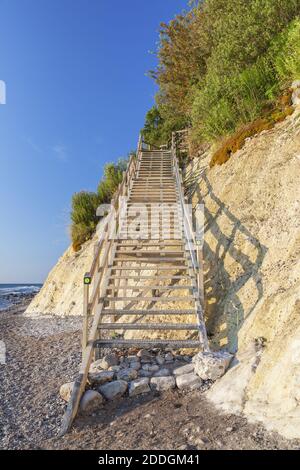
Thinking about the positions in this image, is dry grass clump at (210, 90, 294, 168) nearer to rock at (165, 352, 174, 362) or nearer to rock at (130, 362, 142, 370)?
rock at (165, 352, 174, 362)

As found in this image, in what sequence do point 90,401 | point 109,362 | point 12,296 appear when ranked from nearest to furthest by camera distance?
1. point 90,401
2. point 109,362
3. point 12,296

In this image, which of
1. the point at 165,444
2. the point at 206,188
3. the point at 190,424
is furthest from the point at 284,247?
the point at 206,188

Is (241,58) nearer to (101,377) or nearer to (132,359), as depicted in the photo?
(132,359)

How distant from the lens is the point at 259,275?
5074mm

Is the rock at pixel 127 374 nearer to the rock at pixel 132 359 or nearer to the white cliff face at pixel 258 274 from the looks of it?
the rock at pixel 132 359

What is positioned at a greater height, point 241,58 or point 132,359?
point 241,58

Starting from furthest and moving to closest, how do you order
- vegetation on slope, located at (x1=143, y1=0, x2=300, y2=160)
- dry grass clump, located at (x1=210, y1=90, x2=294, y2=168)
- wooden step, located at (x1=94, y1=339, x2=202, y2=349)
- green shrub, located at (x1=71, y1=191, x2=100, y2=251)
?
1. green shrub, located at (x1=71, y1=191, x2=100, y2=251)
2. vegetation on slope, located at (x1=143, y1=0, x2=300, y2=160)
3. dry grass clump, located at (x1=210, y1=90, x2=294, y2=168)
4. wooden step, located at (x1=94, y1=339, x2=202, y2=349)

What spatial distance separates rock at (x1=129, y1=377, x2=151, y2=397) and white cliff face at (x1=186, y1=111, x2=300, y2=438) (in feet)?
2.80

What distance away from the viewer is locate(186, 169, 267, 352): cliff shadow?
485 centimetres

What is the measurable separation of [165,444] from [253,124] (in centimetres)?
765

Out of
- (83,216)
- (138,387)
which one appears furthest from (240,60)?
(138,387)

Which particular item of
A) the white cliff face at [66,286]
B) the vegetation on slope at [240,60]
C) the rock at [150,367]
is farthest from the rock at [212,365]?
the vegetation on slope at [240,60]

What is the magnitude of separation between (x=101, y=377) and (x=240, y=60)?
9717 mm

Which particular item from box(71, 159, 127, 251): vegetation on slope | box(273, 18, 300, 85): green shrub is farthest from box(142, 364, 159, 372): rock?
box(71, 159, 127, 251): vegetation on slope
